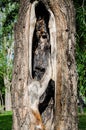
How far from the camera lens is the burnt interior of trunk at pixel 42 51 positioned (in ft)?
14.3

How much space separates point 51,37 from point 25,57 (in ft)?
1.25

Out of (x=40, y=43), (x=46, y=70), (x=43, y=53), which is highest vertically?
(x=40, y=43)

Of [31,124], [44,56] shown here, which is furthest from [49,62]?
[31,124]

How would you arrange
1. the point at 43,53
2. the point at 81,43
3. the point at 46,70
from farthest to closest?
the point at 81,43, the point at 43,53, the point at 46,70

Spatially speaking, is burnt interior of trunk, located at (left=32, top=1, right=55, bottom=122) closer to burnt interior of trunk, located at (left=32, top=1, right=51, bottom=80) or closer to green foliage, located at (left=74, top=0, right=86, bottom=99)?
burnt interior of trunk, located at (left=32, top=1, right=51, bottom=80)

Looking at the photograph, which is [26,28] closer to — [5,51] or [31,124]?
[31,124]

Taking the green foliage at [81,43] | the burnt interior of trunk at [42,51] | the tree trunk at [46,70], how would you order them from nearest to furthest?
the tree trunk at [46,70], the burnt interior of trunk at [42,51], the green foliage at [81,43]

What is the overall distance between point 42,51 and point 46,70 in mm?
263

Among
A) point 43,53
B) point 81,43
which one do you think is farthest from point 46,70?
point 81,43

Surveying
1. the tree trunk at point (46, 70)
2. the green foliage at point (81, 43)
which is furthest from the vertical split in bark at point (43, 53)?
the green foliage at point (81, 43)

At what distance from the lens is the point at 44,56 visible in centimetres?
448

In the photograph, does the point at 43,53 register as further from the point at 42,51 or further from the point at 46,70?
the point at 46,70

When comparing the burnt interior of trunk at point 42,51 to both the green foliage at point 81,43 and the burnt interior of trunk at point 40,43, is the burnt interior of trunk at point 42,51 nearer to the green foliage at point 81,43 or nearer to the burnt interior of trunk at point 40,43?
the burnt interior of trunk at point 40,43

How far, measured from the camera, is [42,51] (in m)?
4.52
